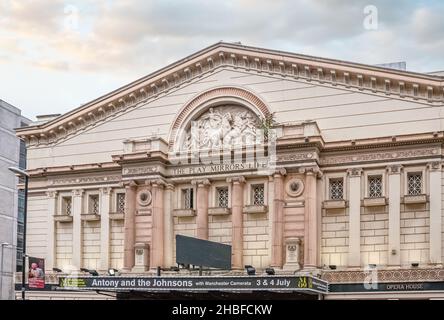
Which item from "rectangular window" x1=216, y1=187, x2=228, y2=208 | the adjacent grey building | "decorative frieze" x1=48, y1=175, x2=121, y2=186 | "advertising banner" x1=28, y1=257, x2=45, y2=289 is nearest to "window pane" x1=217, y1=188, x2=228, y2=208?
"rectangular window" x1=216, y1=187, x2=228, y2=208

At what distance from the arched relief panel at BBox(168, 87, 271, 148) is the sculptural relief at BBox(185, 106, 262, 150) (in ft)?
0.79

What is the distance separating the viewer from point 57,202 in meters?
39.5

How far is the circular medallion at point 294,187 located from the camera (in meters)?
33.0

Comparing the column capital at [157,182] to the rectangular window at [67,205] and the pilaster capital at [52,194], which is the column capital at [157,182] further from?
the pilaster capital at [52,194]

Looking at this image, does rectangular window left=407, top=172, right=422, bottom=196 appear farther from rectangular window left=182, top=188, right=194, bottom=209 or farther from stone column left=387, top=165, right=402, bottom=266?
rectangular window left=182, top=188, right=194, bottom=209

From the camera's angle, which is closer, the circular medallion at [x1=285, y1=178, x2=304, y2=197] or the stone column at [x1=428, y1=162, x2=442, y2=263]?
the stone column at [x1=428, y1=162, x2=442, y2=263]

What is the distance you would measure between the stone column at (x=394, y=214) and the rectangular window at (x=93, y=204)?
16.5 m

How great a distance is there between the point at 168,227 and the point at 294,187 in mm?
7328

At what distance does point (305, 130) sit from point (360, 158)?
A: 2959 millimetres

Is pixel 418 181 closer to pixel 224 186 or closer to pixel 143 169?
pixel 224 186

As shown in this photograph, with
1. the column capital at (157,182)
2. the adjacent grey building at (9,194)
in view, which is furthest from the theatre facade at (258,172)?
A: the adjacent grey building at (9,194)

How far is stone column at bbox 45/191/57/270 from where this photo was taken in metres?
38.8

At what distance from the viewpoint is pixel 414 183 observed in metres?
31.5
